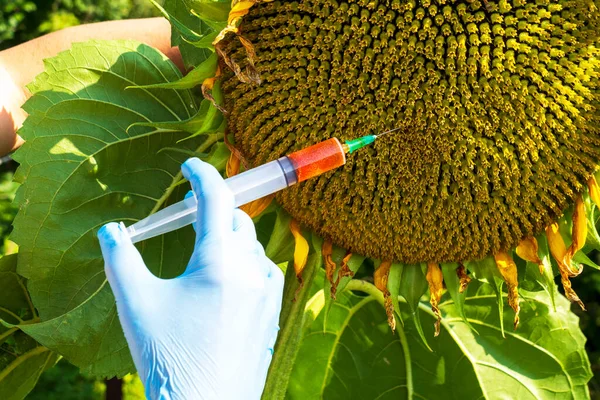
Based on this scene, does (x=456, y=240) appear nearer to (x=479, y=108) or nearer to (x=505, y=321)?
(x=479, y=108)

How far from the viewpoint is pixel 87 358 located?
1.54m

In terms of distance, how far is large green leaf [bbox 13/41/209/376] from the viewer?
4.83 ft

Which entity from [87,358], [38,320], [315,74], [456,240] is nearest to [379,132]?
[315,74]

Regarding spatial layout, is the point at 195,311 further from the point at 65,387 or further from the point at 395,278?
the point at 65,387

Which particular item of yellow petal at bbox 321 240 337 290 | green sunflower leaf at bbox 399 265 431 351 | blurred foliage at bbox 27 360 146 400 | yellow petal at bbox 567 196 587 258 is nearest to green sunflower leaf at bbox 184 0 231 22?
yellow petal at bbox 321 240 337 290

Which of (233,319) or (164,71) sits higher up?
A: (164,71)

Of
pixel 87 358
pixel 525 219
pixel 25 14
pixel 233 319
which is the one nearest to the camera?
pixel 233 319

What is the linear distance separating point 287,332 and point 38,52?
92 centimetres

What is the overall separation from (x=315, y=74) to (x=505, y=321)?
100cm

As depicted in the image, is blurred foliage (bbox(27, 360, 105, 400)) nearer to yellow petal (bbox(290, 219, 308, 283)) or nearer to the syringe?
yellow petal (bbox(290, 219, 308, 283))

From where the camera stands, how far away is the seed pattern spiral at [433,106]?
3.85 ft

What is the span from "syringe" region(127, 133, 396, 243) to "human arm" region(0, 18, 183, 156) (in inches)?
26.2

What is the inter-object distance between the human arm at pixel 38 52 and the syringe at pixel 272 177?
0.67m

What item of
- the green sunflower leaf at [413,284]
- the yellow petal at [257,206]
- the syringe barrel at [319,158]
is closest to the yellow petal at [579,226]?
the green sunflower leaf at [413,284]
